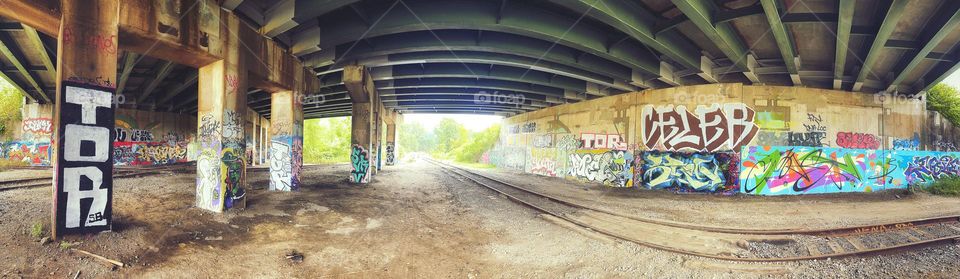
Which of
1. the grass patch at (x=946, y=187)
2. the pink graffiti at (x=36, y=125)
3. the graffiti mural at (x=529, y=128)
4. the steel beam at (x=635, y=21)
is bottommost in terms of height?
the grass patch at (x=946, y=187)

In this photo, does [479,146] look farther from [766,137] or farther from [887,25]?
[887,25]

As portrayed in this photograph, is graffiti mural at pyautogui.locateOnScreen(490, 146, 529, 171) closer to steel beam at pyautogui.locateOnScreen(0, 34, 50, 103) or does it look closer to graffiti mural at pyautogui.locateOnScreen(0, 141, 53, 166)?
steel beam at pyautogui.locateOnScreen(0, 34, 50, 103)

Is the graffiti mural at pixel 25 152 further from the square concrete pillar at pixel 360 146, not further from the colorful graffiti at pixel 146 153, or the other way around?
the square concrete pillar at pixel 360 146

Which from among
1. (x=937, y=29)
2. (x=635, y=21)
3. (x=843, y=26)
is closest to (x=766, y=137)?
(x=937, y=29)

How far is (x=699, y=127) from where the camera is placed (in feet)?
40.5

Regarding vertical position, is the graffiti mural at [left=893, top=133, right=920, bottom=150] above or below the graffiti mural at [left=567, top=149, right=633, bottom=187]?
above

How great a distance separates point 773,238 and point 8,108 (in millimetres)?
35959

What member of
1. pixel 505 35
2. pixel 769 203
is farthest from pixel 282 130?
pixel 769 203

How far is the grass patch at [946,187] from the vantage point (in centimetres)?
1173

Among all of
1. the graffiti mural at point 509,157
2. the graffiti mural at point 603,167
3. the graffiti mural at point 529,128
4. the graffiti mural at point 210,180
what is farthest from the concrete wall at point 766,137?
the graffiti mural at point 210,180

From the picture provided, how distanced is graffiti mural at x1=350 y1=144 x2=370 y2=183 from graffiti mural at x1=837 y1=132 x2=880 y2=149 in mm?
18249

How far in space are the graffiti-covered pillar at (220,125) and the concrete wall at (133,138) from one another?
13.4 m

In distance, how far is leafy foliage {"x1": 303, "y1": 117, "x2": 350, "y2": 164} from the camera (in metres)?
43.6

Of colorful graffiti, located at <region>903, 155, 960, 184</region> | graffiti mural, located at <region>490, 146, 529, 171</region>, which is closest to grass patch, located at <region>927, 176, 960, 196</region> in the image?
colorful graffiti, located at <region>903, 155, 960, 184</region>
